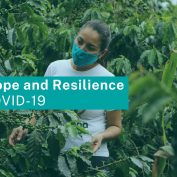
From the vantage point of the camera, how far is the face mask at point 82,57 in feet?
8.56

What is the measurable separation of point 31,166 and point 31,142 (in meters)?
0.14

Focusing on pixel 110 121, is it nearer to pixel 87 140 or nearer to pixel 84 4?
pixel 87 140

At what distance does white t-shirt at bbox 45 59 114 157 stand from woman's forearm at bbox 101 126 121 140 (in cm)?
4

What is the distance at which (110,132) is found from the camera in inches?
102

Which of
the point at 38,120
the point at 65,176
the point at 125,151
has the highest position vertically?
the point at 38,120

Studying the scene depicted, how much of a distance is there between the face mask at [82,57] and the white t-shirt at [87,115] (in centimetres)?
4

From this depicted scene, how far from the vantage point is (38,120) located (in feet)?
7.98

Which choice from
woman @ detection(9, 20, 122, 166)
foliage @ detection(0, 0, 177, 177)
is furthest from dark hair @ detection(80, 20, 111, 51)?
foliage @ detection(0, 0, 177, 177)

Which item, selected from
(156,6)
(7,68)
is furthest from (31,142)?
(156,6)

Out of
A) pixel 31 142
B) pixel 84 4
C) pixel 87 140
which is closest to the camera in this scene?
pixel 31 142

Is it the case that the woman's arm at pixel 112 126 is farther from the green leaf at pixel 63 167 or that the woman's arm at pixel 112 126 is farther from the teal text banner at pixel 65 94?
the green leaf at pixel 63 167

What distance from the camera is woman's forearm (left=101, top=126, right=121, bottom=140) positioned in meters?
2.56

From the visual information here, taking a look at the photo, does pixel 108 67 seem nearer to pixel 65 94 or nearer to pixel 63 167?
pixel 65 94

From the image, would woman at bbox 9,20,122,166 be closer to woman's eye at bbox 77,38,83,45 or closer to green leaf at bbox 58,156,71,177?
woman's eye at bbox 77,38,83,45
